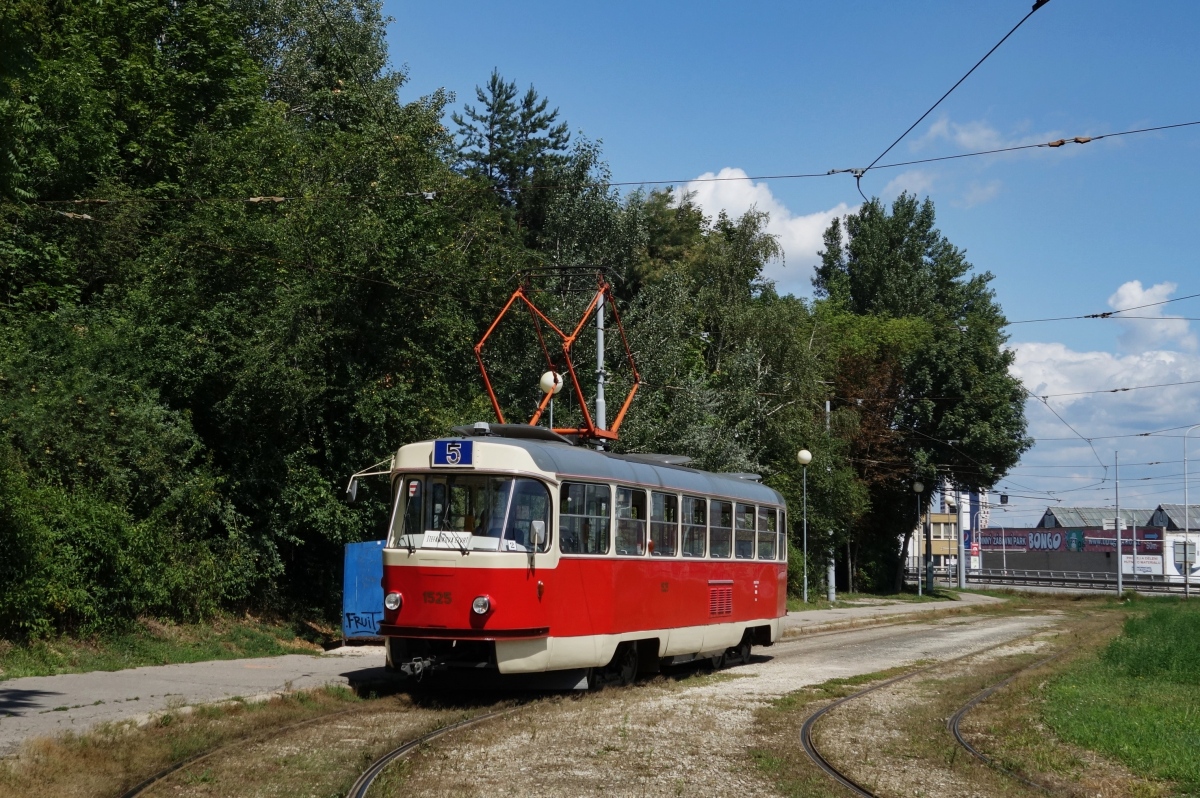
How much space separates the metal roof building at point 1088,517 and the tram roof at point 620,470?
107468mm

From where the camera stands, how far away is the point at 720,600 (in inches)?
721

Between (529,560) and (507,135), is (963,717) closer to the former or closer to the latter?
(529,560)

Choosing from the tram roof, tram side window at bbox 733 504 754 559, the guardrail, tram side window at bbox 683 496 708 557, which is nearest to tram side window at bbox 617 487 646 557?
the tram roof

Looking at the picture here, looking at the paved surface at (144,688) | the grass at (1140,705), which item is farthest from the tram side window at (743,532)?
the paved surface at (144,688)

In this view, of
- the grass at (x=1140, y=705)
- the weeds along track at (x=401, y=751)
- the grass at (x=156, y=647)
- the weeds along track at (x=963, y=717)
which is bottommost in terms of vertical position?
the weeds along track at (x=963, y=717)

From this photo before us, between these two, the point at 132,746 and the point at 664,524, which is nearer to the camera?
the point at 132,746

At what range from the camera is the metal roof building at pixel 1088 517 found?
387ft

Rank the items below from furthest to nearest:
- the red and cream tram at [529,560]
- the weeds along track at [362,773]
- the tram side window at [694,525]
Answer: the tram side window at [694,525] → the red and cream tram at [529,560] → the weeds along track at [362,773]

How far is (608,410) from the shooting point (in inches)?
1231

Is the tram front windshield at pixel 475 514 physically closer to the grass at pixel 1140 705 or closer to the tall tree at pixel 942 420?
the grass at pixel 1140 705

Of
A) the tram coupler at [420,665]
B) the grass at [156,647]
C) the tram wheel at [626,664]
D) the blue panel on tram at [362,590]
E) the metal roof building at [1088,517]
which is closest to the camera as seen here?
the tram coupler at [420,665]

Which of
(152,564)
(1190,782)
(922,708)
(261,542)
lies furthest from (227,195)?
(1190,782)

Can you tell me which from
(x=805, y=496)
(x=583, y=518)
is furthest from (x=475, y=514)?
(x=805, y=496)

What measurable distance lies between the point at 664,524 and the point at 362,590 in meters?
5.48
